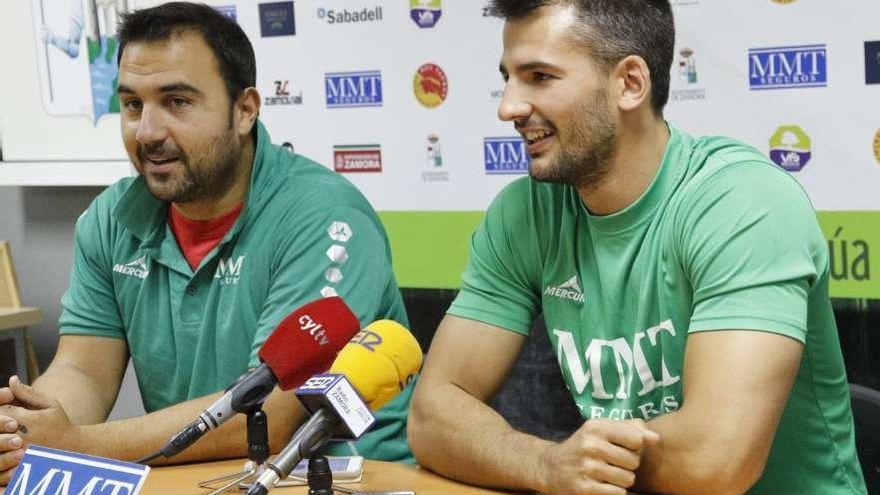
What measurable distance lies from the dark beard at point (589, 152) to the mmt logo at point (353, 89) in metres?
1.50

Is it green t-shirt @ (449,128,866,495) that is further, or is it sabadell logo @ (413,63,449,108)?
sabadell logo @ (413,63,449,108)

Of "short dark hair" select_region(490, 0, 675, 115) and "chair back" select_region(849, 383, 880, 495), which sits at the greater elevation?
"short dark hair" select_region(490, 0, 675, 115)

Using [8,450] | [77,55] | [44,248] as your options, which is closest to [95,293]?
[8,450]

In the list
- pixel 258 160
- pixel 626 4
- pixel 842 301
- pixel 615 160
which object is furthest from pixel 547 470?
pixel 842 301

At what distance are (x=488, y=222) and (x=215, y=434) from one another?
630 mm

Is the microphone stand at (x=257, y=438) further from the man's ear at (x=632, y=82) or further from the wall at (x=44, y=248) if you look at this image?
the wall at (x=44, y=248)

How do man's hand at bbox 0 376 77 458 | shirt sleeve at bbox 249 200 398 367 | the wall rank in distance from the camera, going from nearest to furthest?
man's hand at bbox 0 376 77 458 < shirt sleeve at bbox 249 200 398 367 < the wall

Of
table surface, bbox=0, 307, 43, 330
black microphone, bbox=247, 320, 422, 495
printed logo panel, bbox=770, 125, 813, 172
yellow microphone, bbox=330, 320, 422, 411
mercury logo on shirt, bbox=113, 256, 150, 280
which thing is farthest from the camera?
table surface, bbox=0, 307, 43, 330

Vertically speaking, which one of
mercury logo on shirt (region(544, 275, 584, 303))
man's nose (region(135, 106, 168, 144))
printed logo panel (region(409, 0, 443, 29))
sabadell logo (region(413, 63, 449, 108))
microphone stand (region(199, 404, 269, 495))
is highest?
printed logo panel (region(409, 0, 443, 29))

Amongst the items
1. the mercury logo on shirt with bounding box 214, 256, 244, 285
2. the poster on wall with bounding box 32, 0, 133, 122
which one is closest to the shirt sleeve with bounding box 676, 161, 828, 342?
the mercury logo on shirt with bounding box 214, 256, 244, 285

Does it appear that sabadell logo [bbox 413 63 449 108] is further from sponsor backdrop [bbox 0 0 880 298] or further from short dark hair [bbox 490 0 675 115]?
short dark hair [bbox 490 0 675 115]

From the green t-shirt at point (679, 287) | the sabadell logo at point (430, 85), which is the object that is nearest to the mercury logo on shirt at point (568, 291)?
the green t-shirt at point (679, 287)

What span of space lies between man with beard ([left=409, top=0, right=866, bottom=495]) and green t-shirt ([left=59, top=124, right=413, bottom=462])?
0.32 metres

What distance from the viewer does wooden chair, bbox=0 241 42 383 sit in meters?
4.21
